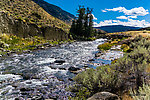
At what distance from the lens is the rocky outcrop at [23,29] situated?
2201 cm

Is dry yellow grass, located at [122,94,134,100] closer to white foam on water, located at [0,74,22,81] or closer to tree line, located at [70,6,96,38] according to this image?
white foam on water, located at [0,74,22,81]

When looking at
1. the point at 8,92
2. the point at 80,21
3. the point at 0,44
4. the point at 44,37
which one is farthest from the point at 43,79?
the point at 80,21

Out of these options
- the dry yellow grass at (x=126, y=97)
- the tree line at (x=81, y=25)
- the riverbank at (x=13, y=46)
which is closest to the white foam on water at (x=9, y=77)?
the dry yellow grass at (x=126, y=97)

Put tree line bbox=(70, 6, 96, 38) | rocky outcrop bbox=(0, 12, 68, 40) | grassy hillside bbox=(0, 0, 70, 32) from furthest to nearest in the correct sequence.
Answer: tree line bbox=(70, 6, 96, 38)
grassy hillside bbox=(0, 0, 70, 32)
rocky outcrop bbox=(0, 12, 68, 40)

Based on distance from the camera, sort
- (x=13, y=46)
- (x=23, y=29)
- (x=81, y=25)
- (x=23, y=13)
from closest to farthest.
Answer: (x=13, y=46), (x=23, y=29), (x=23, y=13), (x=81, y=25)

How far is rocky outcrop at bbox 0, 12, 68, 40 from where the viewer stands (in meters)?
22.0

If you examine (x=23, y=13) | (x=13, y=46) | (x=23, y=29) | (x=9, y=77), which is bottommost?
(x=9, y=77)

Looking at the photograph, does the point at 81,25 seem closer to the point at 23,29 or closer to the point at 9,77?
the point at 23,29

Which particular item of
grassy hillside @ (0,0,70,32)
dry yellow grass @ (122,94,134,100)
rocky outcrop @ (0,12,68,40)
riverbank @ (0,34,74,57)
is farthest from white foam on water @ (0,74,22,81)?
grassy hillside @ (0,0,70,32)

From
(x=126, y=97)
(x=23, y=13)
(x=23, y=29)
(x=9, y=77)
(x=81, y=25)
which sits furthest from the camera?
(x=81, y=25)

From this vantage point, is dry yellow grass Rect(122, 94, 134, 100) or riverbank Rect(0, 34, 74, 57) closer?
dry yellow grass Rect(122, 94, 134, 100)

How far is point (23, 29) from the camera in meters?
25.3

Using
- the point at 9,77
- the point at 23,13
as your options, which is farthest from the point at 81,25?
the point at 9,77

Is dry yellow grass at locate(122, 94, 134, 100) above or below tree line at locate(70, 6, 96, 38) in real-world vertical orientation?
below
